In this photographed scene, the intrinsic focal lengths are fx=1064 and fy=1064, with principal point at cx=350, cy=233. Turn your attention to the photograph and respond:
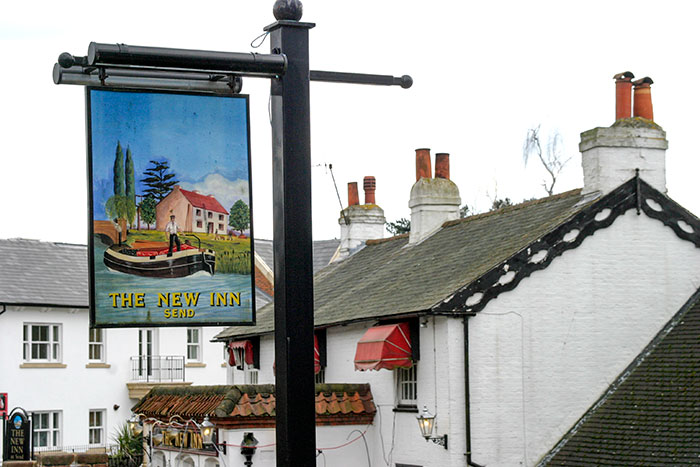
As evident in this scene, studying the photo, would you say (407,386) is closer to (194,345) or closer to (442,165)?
(442,165)

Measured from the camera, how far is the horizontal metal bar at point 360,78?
6.82 m

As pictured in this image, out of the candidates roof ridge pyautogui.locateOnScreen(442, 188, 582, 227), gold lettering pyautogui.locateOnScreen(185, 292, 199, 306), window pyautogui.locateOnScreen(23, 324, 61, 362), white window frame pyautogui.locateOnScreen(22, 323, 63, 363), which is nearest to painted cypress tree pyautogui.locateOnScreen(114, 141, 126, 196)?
gold lettering pyautogui.locateOnScreen(185, 292, 199, 306)

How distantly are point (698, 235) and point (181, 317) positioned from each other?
14238 millimetres

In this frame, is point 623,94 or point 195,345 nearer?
point 623,94

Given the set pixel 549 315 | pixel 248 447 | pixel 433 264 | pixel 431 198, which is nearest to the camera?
pixel 248 447

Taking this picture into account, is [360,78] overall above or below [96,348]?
above

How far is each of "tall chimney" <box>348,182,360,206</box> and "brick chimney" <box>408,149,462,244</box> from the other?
5.36m

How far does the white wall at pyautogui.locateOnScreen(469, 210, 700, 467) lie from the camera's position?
17.7m

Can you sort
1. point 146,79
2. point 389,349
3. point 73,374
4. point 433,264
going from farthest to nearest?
point 73,374, point 433,264, point 389,349, point 146,79

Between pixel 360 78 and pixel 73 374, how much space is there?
110ft

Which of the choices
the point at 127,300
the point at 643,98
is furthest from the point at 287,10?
the point at 643,98

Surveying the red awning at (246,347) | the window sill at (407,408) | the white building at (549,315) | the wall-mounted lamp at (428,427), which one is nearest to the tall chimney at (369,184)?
the red awning at (246,347)

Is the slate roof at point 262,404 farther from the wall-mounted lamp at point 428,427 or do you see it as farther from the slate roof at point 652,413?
the slate roof at point 652,413

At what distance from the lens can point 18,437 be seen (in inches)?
1148
